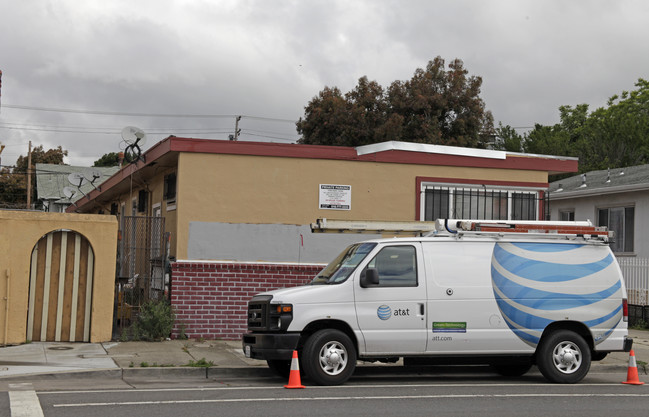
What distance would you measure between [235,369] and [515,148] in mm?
42063

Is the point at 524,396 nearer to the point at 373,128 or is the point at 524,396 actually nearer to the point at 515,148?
the point at 373,128

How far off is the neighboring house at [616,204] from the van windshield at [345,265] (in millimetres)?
11915

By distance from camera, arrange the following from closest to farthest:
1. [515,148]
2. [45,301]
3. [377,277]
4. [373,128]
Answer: [377,277], [45,301], [373,128], [515,148]

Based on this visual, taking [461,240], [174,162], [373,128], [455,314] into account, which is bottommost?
[455,314]

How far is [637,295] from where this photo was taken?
2058 cm

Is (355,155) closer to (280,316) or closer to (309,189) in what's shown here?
(309,189)

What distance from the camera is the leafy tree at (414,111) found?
37.8m

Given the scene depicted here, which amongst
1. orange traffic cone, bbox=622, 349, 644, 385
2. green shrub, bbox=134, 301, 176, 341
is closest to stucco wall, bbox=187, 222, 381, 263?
green shrub, bbox=134, 301, 176, 341

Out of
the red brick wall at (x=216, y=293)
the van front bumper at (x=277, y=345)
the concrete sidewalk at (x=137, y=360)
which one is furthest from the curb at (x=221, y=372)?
the red brick wall at (x=216, y=293)

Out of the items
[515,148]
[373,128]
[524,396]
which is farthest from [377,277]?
[515,148]

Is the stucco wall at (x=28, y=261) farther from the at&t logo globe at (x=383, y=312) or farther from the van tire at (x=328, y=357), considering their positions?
the at&t logo globe at (x=383, y=312)

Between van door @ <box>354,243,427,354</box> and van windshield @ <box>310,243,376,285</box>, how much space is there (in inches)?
8.0

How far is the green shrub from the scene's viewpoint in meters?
14.7

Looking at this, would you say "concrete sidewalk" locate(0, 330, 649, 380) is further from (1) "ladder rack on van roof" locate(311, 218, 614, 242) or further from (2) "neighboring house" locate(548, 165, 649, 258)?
(2) "neighboring house" locate(548, 165, 649, 258)
